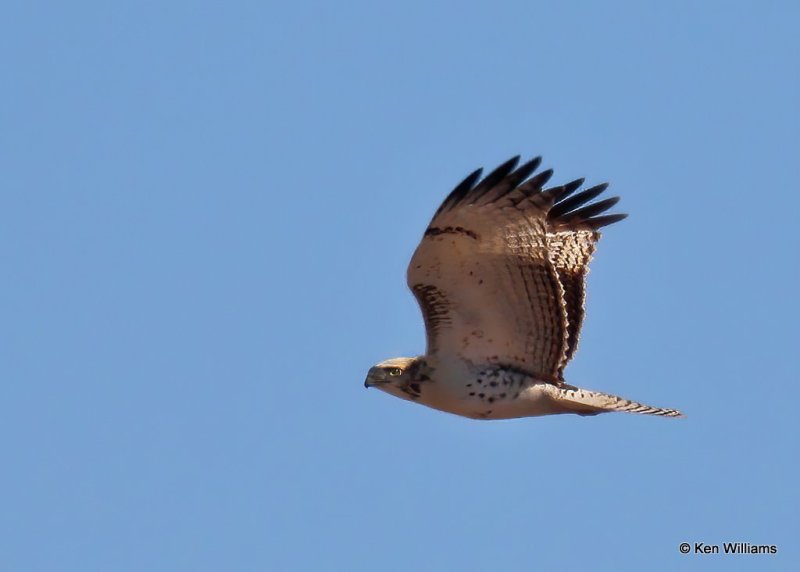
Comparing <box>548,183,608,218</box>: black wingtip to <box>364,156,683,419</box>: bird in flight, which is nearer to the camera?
<box>364,156,683,419</box>: bird in flight

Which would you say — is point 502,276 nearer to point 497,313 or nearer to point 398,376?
point 497,313

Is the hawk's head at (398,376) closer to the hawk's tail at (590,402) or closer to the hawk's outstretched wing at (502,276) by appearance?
the hawk's outstretched wing at (502,276)

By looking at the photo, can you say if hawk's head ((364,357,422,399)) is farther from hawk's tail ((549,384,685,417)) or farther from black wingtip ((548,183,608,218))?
black wingtip ((548,183,608,218))

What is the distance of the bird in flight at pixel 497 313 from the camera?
11.4 meters

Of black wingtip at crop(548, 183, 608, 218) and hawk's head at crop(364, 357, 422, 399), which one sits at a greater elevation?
black wingtip at crop(548, 183, 608, 218)

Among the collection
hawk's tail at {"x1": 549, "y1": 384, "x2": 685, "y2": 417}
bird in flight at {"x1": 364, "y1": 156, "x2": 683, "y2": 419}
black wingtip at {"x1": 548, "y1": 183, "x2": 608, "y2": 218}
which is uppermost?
black wingtip at {"x1": 548, "y1": 183, "x2": 608, "y2": 218}

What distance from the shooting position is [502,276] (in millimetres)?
11719

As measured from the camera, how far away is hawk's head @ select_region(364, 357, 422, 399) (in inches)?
463

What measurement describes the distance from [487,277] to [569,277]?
0.90 metres

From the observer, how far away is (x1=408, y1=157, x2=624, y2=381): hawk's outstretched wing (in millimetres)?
11359

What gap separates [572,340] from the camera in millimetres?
12156

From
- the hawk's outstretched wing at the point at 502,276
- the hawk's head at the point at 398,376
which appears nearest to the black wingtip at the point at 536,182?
the hawk's outstretched wing at the point at 502,276

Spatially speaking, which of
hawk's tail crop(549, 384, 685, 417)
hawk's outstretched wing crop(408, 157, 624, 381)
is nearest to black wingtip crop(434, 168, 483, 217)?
hawk's outstretched wing crop(408, 157, 624, 381)

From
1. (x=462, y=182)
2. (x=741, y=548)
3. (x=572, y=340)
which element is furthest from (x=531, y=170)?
(x=741, y=548)
